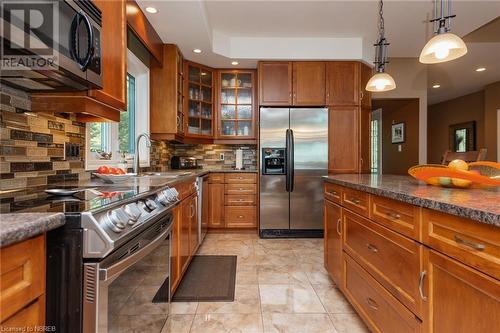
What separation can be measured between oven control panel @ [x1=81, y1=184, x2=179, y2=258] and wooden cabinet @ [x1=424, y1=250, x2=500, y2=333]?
111cm

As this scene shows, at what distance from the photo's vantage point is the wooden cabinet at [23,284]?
58 centimetres

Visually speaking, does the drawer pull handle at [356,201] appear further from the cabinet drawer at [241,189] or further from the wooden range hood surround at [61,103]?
the cabinet drawer at [241,189]

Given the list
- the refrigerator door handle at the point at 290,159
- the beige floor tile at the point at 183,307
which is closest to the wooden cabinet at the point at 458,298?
the beige floor tile at the point at 183,307

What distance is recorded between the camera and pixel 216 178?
3.79 meters

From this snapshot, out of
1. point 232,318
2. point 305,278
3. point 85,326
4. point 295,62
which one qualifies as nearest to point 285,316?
point 232,318

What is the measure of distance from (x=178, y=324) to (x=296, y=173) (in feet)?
7.77

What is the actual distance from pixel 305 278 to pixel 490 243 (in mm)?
1789

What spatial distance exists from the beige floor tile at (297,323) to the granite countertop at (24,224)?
1.40m

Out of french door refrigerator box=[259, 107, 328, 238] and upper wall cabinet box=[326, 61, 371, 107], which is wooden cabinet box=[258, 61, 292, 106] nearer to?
french door refrigerator box=[259, 107, 328, 238]

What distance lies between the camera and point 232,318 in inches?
69.1

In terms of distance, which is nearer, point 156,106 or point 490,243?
point 490,243

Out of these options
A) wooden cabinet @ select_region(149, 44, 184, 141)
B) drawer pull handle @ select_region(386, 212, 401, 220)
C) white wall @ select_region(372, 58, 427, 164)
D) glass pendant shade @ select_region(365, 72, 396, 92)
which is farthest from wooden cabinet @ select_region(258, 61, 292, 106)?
drawer pull handle @ select_region(386, 212, 401, 220)

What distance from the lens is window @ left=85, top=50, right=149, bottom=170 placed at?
2.27m

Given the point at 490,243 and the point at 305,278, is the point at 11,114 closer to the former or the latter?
the point at 490,243
